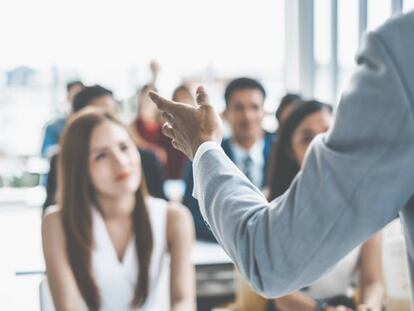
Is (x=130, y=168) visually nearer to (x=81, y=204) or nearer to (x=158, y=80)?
(x=81, y=204)

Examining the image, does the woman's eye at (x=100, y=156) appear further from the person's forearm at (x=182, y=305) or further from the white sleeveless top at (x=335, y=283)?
the white sleeveless top at (x=335, y=283)

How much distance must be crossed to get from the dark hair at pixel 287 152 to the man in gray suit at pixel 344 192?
1611 millimetres

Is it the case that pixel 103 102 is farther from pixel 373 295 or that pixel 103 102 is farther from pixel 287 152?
pixel 373 295

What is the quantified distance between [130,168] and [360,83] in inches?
58.8

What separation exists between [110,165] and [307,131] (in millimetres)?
814

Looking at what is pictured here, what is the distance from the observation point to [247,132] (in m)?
3.46

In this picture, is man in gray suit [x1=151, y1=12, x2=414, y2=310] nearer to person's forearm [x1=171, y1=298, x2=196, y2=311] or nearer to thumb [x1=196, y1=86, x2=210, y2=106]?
thumb [x1=196, y1=86, x2=210, y2=106]

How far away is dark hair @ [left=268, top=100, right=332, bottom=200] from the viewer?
2.37 metres

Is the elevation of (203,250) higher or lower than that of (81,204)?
lower

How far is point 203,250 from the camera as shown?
2924 mm

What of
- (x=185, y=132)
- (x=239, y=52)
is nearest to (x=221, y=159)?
(x=185, y=132)

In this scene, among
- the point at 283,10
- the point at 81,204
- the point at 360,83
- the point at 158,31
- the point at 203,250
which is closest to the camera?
the point at 360,83

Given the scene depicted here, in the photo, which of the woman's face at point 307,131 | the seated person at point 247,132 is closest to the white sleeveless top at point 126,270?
the woman's face at point 307,131

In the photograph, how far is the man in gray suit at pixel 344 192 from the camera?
24.2 inches
